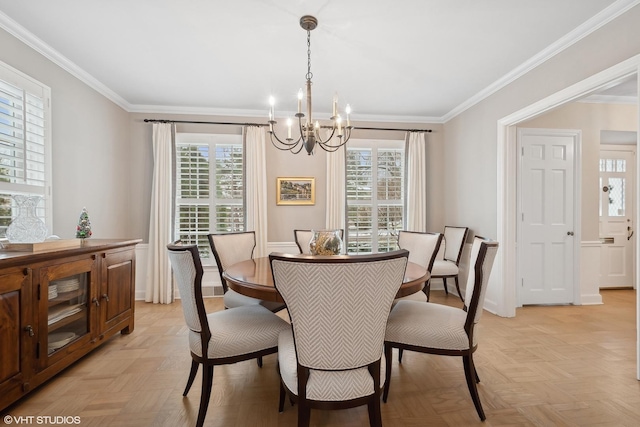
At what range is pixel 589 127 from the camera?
3.87m

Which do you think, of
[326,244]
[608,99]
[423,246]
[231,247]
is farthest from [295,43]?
[608,99]

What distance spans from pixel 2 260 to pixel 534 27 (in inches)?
155

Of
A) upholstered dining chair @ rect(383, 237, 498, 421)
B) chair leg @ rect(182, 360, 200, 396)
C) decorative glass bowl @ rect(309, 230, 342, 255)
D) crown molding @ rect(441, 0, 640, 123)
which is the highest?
crown molding @ rect(441, 0, 640, 123)

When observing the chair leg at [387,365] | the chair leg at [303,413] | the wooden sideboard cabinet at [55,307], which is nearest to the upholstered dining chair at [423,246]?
the chair leg at [387,365]

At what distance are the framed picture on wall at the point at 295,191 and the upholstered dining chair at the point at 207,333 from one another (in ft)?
8.71

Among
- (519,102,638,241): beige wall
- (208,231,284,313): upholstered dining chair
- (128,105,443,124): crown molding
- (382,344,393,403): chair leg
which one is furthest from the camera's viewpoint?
(128,105,443,124): crown molding

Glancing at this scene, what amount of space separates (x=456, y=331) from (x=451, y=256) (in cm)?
258

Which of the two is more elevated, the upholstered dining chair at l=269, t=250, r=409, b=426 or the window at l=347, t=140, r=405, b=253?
the window at l=347, t=140, r=405, b=253

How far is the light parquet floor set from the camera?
174cm

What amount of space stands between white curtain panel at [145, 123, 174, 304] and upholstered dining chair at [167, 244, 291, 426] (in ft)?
8.44

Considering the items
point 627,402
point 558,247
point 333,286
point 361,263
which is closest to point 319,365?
point 333,286

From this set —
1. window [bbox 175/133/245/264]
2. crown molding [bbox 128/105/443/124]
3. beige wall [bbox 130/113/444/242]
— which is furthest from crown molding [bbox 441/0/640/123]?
window [bbox 175/133/245/264]

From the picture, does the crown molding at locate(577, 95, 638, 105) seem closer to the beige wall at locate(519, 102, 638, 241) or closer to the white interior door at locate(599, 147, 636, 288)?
the beige wall at locate(519, 102, 638, 241)

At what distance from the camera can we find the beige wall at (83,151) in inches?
106
